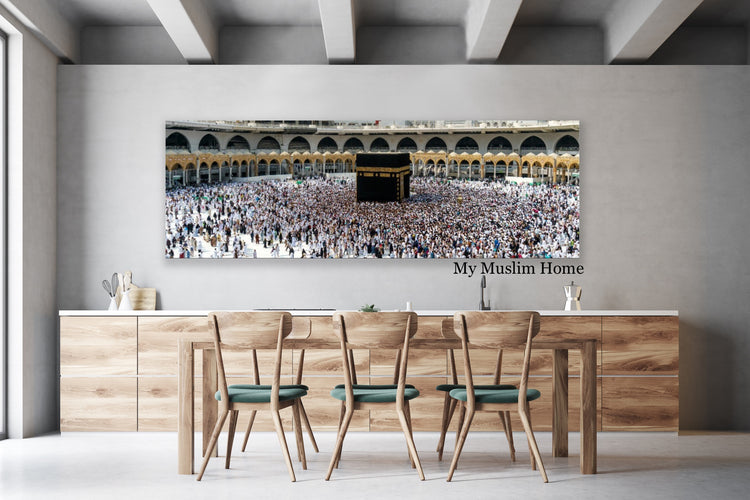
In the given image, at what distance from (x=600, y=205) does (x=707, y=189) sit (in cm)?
92

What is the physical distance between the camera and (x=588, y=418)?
418cm

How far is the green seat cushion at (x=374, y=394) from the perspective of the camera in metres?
4.12

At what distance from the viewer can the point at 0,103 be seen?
5387 mm

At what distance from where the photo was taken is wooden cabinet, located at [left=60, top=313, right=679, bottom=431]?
17.9 ft

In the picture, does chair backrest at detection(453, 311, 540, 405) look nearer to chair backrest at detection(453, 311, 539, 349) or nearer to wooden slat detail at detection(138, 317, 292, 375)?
chair backrest at detection(453, 311, 539, 349)

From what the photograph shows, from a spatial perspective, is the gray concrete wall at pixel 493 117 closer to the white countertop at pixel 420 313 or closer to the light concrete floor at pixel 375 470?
the white countertop at pixel 420 313

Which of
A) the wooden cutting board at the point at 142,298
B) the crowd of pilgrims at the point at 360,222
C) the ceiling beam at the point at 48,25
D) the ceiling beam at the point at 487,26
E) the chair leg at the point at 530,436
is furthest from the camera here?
the crowd of pilgrims at the point at 360,222

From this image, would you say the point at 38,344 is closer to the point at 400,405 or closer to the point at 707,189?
the point at 400,405

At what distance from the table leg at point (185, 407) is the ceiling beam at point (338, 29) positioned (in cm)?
276

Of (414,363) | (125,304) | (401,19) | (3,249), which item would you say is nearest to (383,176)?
(401,19)

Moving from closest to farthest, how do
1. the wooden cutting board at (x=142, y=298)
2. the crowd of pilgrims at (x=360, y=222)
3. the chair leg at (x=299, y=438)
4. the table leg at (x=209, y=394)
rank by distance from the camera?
1. the chair leg at (x=299, y=438)
2. the table leg at (x=209, y=394)
3. the wooden cutting board at (x=142, y=298)
4. the crowd of pilgrims at (x=360, y=222)

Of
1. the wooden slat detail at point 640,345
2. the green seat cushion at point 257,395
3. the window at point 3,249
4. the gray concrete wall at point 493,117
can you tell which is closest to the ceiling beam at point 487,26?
the gray concrete wall at point 493,117

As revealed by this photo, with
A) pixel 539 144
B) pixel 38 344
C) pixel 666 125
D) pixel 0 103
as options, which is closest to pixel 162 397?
pixel 38 344

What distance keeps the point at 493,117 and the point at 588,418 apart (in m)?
2.90
